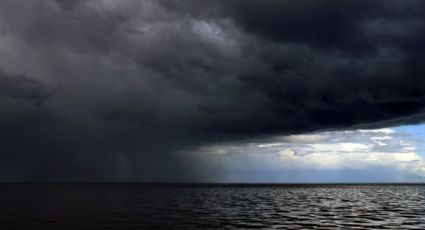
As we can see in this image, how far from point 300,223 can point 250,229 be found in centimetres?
908

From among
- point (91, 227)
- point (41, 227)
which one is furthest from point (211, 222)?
point (41, 227)

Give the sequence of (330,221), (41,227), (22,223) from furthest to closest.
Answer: (330,221), (22,223), (41,227)

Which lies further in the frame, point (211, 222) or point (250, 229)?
point (211, 222)

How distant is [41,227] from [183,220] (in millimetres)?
17120

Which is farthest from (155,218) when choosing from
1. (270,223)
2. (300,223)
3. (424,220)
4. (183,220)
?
(424,220)

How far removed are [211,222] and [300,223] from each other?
35.7 ft

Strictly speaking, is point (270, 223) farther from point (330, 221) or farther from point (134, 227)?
point (134, 227)

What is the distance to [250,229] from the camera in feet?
154

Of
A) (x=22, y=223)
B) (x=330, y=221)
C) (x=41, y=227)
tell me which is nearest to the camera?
(x=41, y=227)

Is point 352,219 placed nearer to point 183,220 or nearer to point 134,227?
point 183,220

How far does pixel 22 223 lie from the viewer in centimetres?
5050

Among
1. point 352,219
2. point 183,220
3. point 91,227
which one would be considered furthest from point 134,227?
point 352,219

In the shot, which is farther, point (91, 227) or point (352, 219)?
point (352, 219)

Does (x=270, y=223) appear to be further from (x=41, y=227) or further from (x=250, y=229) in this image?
(x=41, y=227)
